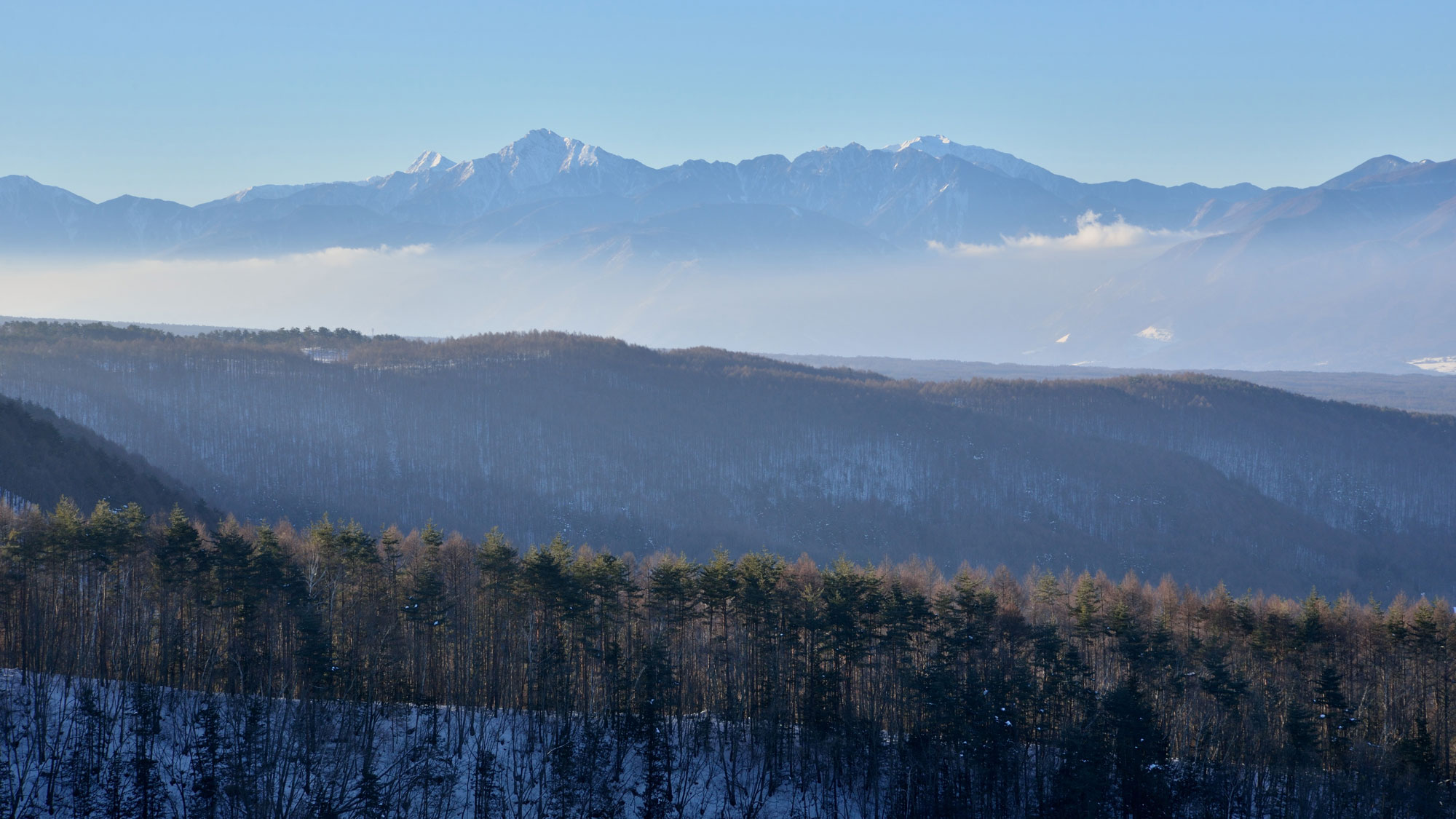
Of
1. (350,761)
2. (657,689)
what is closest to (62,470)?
(350,761)

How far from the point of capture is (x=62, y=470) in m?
101

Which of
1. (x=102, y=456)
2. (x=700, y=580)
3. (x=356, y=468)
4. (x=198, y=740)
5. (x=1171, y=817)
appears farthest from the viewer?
(x=356, y=468)

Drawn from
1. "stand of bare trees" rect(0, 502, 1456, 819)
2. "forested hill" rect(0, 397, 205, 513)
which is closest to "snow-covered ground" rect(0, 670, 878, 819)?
"stand of bare trees" rect(0, 502, 1456, 819)

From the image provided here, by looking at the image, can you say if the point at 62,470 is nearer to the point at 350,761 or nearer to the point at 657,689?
the point at 350,761

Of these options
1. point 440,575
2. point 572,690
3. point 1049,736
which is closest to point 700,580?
point 572,690

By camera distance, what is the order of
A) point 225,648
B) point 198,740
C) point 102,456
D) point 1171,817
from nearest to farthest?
point 198,740 < point 1171,817 < point 225,648 < point 102,456

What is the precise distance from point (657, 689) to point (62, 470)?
76248mm

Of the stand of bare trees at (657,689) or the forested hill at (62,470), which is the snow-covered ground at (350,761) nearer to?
the stand of bare trees at (657,689)

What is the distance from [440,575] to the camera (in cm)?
6825

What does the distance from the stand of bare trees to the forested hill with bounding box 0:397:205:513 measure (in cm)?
3518

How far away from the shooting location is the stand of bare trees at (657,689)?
5234 centimetres

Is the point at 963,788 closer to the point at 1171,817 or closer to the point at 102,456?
the point at 1171,817

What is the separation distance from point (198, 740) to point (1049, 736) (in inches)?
1948

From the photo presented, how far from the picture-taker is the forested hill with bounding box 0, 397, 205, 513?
9400 centimetres
